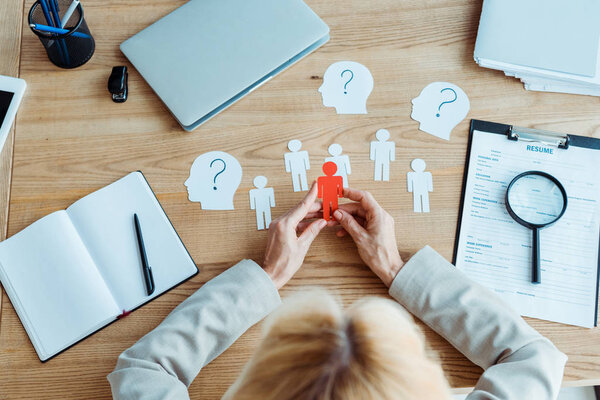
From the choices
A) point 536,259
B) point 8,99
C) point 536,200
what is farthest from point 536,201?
point 8,99

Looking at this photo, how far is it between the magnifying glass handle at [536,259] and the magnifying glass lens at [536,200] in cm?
3

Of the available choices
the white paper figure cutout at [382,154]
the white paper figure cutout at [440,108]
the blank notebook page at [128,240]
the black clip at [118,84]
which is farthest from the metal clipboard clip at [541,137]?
the black clip at [118,84]

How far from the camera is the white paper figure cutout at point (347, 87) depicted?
1.02 m

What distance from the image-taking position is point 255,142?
1.00 m

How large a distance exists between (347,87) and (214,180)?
0.35 meters

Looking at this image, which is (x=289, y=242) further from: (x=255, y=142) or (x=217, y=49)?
(x=217, y=49)

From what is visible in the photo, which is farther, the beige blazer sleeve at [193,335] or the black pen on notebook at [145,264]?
the black pen on notebook at [145,264]

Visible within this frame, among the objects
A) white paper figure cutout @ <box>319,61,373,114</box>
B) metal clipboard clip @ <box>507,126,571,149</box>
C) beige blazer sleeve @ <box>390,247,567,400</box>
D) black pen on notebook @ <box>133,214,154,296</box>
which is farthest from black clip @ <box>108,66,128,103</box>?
metal clipboard clip @ <box>507,126,571,149</box>

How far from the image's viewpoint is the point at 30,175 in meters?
0.97

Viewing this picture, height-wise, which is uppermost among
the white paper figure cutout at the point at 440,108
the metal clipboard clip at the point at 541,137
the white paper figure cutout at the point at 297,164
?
the white paper figure cutout at the point at 440,108

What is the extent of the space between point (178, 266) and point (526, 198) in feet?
2.28

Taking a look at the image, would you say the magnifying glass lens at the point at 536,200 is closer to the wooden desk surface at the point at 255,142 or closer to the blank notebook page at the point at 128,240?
the wooden desk surface at the point at 255,142

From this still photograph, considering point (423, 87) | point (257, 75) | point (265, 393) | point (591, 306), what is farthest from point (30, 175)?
point (591, 306)

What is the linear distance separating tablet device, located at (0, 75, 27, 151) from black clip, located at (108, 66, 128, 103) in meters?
0.19
